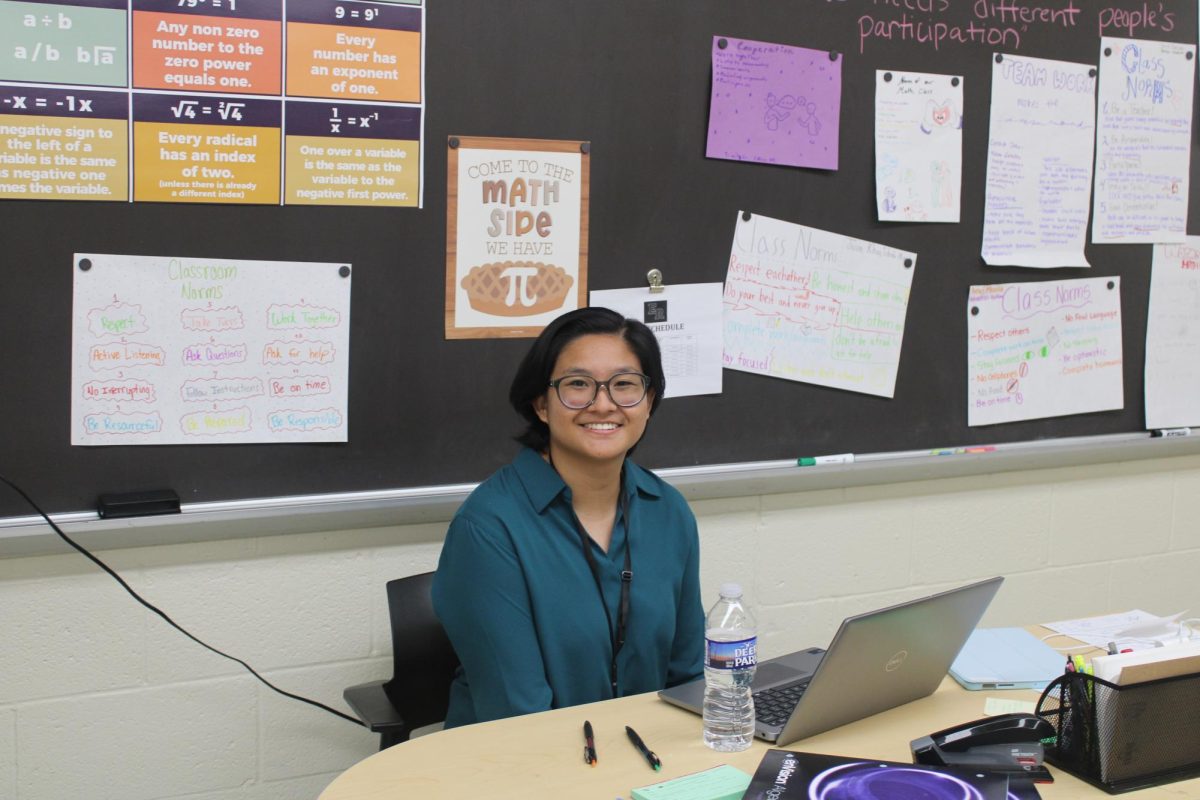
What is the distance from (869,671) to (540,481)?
63cm

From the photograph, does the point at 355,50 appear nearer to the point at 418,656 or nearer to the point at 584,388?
the point at 584,388

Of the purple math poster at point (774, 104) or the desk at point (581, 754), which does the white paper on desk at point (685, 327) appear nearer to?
the purple math poster at point (774, 104)

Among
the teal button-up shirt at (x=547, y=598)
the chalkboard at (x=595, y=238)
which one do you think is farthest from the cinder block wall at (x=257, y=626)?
the teal button-up shirt at (x=547, y=598)

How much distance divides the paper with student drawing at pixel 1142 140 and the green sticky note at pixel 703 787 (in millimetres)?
2051

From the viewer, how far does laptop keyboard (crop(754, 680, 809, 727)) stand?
1626mm

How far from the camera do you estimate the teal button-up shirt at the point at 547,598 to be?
5.93 feet

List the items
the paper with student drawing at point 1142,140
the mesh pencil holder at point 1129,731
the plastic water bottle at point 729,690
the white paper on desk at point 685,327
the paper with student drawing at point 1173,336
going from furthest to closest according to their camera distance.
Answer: the paper with student drawing at point 1173,336, the paper with student drawing at point 1142,140, the white paper on desk at point 685,327, the plastic water bottle at point 729,690, the mesh pencil holder at point 1129,731

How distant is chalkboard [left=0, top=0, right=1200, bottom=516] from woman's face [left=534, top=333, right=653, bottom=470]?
405mm

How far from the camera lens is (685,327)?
8.20 ft

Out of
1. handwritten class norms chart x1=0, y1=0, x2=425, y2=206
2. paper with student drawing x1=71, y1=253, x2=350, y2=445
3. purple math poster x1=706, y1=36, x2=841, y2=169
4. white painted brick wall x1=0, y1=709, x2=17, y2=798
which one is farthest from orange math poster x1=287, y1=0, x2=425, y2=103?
white painted brick wall x1=0, y1=709, x2=17, y2=798

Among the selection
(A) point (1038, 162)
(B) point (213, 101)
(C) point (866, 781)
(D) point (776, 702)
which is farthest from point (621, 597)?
(A) point (1038, 162)

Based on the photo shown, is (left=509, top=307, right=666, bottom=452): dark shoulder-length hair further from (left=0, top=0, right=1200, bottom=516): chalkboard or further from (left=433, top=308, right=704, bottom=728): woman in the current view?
(left=0, top=0, right=1200, bottom=516): chalkboard

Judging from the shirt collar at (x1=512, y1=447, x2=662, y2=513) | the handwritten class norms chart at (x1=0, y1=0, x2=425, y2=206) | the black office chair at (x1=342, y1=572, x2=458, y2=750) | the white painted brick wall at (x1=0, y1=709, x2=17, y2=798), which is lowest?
the white painted brick wall at (x1=0, y1=709, x2=17, y2=798)

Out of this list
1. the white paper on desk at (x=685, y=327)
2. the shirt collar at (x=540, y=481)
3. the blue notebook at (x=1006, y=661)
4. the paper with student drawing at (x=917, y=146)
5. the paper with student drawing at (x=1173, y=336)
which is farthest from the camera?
the paper with student drawing at (x=1173, y=336)
